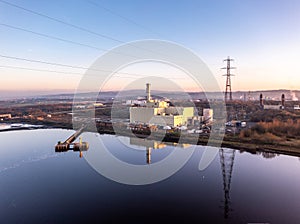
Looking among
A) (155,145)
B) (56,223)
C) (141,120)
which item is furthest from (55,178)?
(141,120)

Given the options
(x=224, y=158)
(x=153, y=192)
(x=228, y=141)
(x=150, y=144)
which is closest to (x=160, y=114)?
(x=150, y=144)

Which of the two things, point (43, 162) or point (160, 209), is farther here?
point (43, 162)

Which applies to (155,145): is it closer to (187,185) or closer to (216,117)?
(187,185)

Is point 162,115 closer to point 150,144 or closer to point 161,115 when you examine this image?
point 161,115

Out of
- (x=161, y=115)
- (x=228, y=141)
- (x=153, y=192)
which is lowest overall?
(x=153, y=192)

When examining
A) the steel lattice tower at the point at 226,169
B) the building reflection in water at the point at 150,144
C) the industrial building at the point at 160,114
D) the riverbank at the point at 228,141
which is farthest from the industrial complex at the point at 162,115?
the steel lattice tower at the point at 226,169

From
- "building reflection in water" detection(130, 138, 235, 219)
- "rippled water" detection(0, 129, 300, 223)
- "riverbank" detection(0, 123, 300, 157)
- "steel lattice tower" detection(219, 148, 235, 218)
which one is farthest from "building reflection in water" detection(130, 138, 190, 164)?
"steel lattice tower" detection(219, 148, 235, 218)

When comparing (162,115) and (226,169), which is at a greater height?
(162,115)
